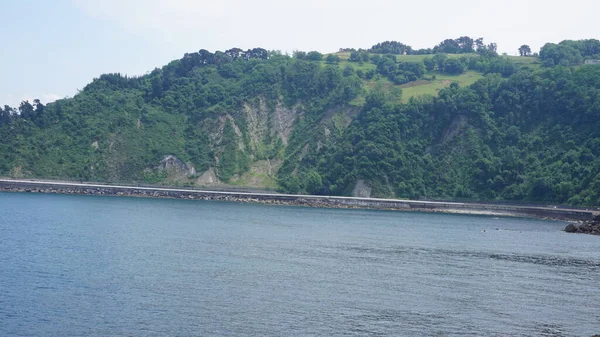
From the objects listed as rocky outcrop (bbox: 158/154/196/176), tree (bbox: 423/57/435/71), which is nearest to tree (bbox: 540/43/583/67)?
tree (bbox: 423/57/435/71)

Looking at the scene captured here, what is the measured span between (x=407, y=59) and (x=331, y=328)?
491 ft

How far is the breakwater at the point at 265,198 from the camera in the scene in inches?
4144

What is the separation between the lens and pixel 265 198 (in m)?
113

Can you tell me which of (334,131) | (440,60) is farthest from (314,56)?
(334,131)

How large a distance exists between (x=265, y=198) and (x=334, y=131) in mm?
26716

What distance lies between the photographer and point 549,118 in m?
119

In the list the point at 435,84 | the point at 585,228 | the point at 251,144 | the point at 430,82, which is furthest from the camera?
the point at 430,82

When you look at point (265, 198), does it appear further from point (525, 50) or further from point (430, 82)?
point (525, 50)

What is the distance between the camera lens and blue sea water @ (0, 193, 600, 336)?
3191 cm

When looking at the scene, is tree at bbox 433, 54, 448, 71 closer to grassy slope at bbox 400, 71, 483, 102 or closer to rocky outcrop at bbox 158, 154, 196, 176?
grassy slope at bbox 400, 71, 483, 102

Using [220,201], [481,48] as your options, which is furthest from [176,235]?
[481,48]

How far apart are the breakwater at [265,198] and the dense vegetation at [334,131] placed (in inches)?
203

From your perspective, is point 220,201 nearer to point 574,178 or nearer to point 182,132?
point 182,132

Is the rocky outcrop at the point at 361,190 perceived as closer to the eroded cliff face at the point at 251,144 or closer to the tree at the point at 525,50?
the eroded cliff face at the point at 251,144
